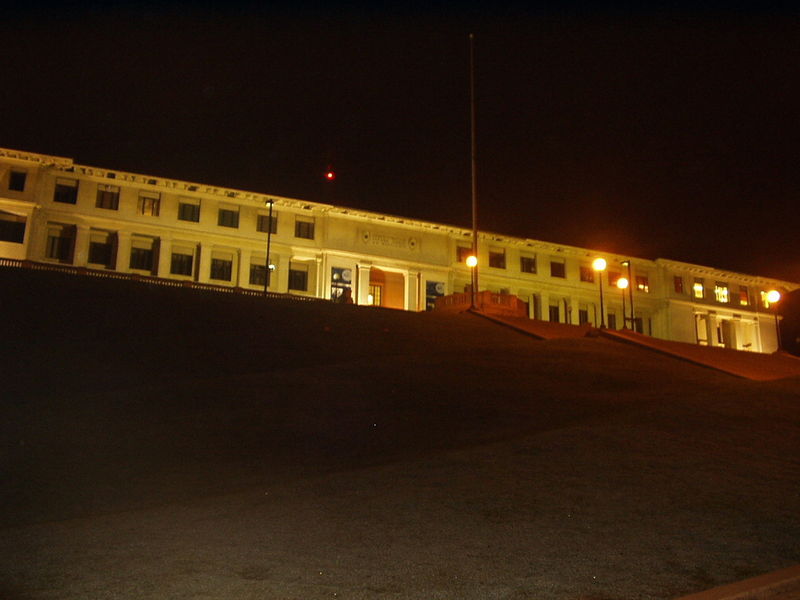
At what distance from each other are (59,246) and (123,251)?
321 centimetres

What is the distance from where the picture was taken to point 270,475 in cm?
823

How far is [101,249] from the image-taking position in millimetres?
39531

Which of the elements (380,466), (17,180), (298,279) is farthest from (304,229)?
(380,466)

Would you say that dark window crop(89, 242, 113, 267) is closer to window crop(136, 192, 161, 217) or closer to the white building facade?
the white building facade

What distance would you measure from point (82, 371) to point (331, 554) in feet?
30.8

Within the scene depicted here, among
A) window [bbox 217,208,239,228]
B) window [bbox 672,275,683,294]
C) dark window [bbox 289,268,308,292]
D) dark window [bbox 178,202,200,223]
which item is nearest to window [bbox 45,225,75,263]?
dark window [bbox 178,202,200,223]

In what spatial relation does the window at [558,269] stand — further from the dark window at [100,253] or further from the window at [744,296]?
the dark window at [100,253]

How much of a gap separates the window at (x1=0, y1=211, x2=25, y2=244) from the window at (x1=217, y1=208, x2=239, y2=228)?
10.3 metres

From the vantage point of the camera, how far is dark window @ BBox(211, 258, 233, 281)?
42.0 m

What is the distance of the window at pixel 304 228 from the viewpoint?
144 feet

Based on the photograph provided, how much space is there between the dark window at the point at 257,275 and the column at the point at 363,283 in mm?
5814

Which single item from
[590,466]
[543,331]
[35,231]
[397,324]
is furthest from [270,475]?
[35,231]

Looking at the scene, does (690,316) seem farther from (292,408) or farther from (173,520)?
(173,520)

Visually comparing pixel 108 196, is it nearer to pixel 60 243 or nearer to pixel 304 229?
pixel 60 243
